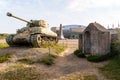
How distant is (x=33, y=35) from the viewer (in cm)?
2872

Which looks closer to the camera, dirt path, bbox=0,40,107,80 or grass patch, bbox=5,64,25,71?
dirt path, bbox=0,40,107,80

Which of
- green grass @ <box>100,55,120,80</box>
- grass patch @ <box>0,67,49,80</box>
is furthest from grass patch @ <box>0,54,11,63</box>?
green grass @ <box>100,55,120,80</box>

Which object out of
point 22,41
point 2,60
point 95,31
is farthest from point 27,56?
point 95,31

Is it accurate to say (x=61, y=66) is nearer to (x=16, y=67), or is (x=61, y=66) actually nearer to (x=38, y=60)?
(x=38, y=60)

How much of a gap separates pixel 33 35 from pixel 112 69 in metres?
10.5

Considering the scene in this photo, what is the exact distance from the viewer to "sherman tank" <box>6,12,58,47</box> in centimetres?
2854

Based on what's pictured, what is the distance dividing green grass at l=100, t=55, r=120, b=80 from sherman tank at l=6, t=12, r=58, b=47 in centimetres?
869

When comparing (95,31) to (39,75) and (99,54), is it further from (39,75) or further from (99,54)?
(39,75)

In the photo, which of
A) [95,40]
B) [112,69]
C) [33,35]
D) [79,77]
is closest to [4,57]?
[33,35]

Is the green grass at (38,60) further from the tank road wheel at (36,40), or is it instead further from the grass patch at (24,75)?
the tank road wheel at (36,40)

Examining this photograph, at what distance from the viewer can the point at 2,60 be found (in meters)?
23.1

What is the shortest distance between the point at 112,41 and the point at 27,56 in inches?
307

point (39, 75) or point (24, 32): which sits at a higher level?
point (24, 32)

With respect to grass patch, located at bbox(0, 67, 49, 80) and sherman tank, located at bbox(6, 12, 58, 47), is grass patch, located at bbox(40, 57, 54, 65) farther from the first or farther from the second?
sherman tank, located at bbox(6, 12, 58, 47)
